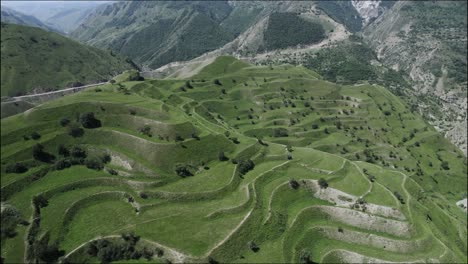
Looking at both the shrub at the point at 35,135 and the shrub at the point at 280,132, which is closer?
the shrub at the point at 35,135

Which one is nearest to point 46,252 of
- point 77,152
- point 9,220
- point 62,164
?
point 9,220

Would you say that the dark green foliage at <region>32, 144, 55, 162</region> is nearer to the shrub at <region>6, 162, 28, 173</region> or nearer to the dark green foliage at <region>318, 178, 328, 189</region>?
the shrub at <region>6, 162, 28, 173</region>

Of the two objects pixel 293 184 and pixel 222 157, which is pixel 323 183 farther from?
pixel 222 157

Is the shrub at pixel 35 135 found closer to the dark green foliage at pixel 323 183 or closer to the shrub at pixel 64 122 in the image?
the shrub at pixel 64 122

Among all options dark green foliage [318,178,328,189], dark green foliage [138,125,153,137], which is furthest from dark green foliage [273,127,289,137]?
dark green foliage [138,125,153,137]

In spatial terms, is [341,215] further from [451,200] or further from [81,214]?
[451,200]

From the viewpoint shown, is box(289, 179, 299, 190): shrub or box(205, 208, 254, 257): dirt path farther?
box(289, 179, 299, 190): shrub

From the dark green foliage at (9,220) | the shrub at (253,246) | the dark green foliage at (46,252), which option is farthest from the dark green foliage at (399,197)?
the dark green foliage at (9,220)
